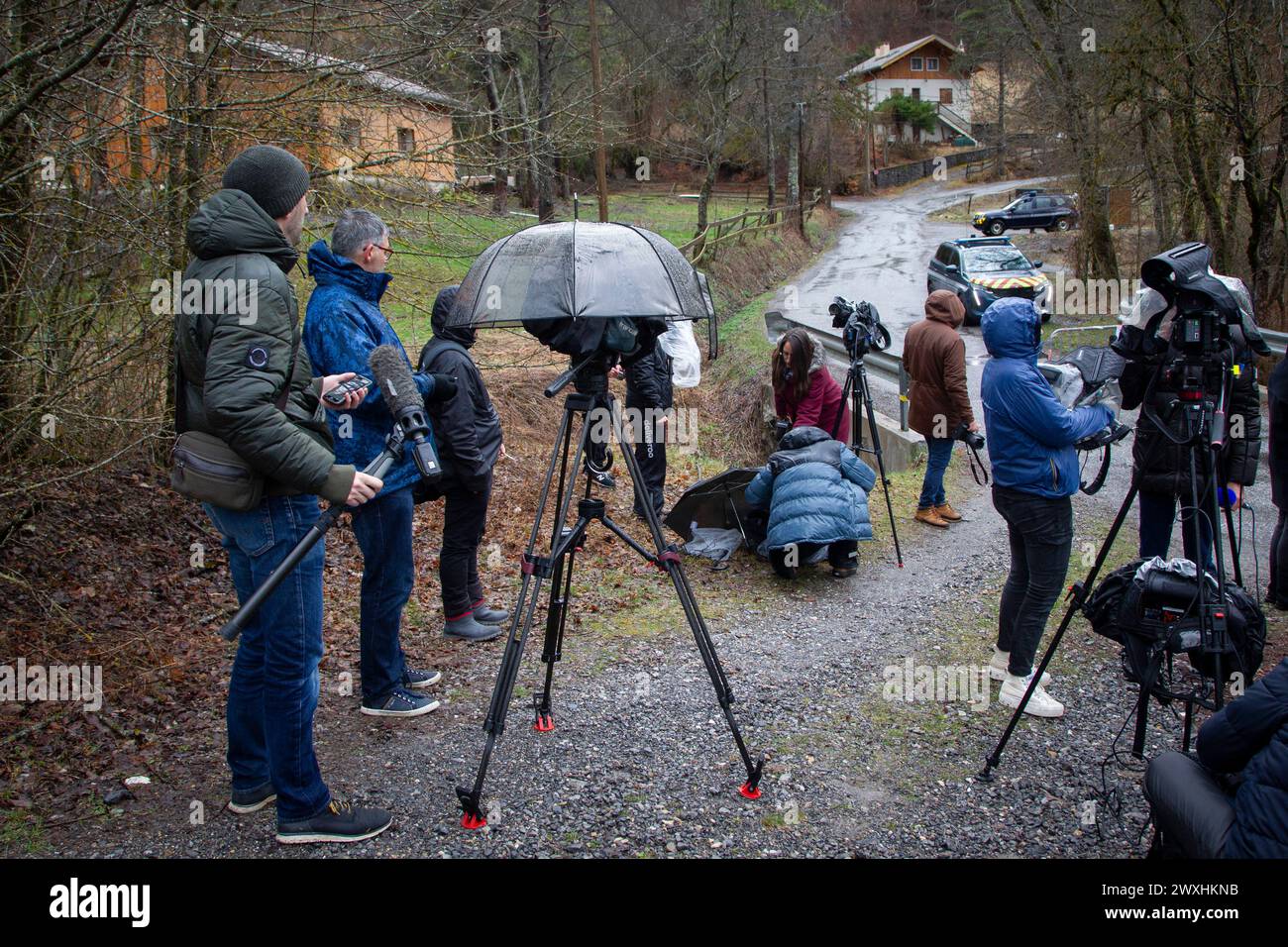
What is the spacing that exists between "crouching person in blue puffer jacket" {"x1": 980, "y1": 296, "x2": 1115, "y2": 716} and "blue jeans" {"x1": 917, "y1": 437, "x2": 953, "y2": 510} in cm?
313

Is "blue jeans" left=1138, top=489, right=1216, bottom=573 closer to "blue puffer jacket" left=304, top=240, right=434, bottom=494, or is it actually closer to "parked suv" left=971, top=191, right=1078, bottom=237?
"blue puffer jacket" left=304, top=240, right=434, bottom=494

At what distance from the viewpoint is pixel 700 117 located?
3017 centimetres

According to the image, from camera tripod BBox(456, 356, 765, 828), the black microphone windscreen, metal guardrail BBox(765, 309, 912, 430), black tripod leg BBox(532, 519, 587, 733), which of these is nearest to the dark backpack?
camera tripod BBox(456, 356, 765, 828)

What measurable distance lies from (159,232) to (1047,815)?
19.4ft

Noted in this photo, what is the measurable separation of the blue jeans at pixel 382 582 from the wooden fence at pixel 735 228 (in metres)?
12.7

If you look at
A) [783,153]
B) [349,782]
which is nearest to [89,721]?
[349,782]

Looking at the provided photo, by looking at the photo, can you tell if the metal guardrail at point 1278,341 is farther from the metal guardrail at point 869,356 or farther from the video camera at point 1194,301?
the video camera at point 1194,301

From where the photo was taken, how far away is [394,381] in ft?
10.5

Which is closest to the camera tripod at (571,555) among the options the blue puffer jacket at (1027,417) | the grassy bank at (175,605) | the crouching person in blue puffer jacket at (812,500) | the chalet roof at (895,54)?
the grassy bank at (175,605)

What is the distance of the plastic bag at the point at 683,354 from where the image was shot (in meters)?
9.67

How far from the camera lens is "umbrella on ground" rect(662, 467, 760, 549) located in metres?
7.00

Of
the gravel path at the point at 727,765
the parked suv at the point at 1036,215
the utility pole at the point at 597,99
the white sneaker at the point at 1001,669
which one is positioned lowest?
the gravel path at the point at 727,765

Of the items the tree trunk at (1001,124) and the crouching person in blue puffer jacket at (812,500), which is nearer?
the crouching person in blue puffer jacket at (812,500)

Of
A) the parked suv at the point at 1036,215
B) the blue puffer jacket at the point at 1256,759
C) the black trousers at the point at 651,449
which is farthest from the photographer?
the parked suv at the point at 1036,215
